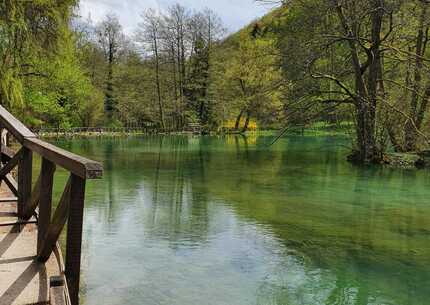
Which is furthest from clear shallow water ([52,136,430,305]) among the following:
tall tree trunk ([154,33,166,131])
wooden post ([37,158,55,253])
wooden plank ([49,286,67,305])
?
tall tree trunk ([154,33,166,131])

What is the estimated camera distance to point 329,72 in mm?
19578

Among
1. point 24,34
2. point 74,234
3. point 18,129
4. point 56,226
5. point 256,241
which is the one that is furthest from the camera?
point 24,34

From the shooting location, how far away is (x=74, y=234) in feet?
9.91

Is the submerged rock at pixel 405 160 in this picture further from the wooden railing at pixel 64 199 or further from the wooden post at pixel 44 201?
the wooden post at pixel 44 201

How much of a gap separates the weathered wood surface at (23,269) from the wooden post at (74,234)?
0.15m

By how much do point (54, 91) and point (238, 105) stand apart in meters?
20.7

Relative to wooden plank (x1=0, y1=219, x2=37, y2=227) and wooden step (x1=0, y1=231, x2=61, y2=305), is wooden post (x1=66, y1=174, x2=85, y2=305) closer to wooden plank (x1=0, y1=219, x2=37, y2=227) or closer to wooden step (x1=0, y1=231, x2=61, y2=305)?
wooden step (x1=0, y1=231, x2=61, y2=305)

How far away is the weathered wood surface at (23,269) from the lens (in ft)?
9.72

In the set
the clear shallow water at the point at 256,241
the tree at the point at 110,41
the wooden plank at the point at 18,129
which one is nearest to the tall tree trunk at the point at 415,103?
the clear shallow water at the point at 256,241

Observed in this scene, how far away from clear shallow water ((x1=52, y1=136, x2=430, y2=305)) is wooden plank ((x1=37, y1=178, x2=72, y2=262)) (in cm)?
164

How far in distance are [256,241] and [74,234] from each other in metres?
4.82

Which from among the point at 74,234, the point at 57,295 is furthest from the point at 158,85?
the point at 57,295

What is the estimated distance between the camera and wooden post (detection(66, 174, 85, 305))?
9.46ft

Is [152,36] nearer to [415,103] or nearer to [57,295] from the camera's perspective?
[415,103]
